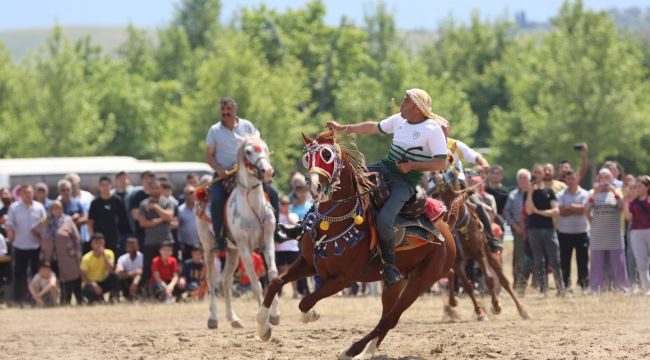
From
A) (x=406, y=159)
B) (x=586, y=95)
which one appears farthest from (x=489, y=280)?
(x=586, y=95)

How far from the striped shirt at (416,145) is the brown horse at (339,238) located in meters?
0.39

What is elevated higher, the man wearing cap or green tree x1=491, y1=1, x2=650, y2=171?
green tree x1=491, y1=1, x2=650, y2=171

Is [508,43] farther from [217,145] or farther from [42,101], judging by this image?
[217,145]

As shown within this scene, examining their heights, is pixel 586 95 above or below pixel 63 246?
above

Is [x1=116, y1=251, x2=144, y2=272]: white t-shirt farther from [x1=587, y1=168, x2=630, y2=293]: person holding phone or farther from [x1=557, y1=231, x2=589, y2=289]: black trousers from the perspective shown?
[x1=587, y1=168, x2=630, y2=293]: person holding phone

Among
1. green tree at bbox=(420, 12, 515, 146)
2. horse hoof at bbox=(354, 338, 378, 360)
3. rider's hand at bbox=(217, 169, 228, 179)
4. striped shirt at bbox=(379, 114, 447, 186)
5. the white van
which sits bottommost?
horse hoof at bbox=(354, 338, 378, 360)

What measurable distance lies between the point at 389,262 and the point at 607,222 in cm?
982

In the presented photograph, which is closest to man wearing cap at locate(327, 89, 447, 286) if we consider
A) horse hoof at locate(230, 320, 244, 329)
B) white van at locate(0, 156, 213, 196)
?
horse hoof at locate(230, 320, 244, 329)

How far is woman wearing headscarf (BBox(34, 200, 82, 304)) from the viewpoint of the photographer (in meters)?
Result: 21.5

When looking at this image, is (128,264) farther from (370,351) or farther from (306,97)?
(306,97)

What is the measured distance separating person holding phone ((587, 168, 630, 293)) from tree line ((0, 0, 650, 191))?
25233 millimetres

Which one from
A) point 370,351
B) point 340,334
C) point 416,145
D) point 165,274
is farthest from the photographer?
point 165,274

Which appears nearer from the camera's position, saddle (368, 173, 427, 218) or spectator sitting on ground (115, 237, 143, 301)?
saddle (368, 173, 427, 218)

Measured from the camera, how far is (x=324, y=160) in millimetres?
11086
